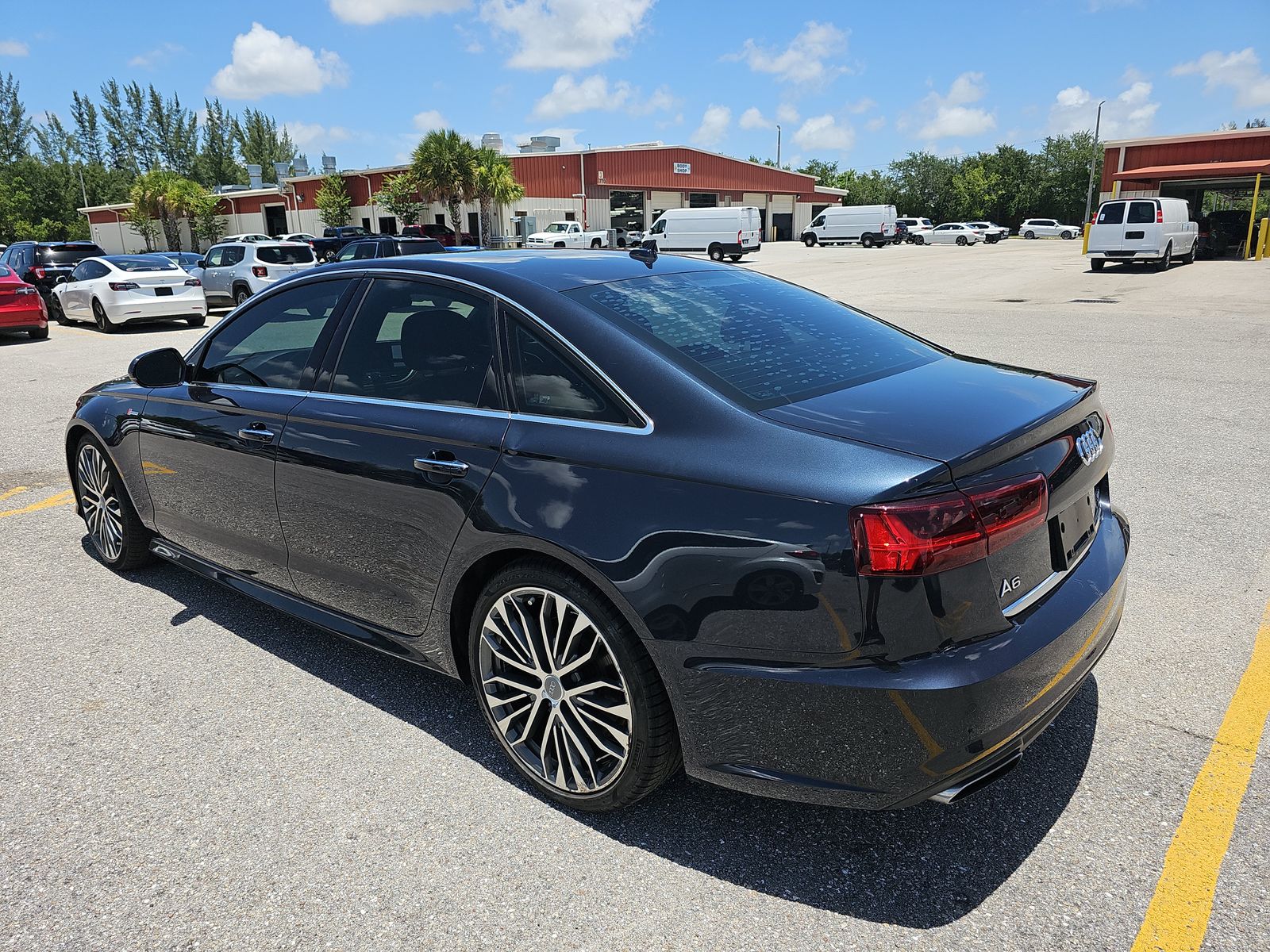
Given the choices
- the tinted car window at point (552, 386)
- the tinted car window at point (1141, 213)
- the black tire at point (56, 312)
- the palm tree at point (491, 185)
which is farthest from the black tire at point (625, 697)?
the palm tree at point (491, 185)

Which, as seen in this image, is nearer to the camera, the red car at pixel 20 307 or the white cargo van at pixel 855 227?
the red car at pixel 20 307

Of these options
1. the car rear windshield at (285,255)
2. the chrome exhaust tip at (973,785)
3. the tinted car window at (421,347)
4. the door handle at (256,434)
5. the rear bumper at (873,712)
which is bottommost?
the chrome exhaust tip at (973,785)

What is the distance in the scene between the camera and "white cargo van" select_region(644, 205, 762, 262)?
4112 cm

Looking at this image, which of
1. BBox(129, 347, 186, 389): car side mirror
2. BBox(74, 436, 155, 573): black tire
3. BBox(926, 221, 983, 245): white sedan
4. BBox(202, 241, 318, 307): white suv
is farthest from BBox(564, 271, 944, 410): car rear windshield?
BBox(926, 221, 983, 245): white sedan

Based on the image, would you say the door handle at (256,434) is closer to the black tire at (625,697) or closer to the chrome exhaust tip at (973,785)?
the black tire at (625,697)

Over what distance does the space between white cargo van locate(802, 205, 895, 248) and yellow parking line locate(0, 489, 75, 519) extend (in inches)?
2136

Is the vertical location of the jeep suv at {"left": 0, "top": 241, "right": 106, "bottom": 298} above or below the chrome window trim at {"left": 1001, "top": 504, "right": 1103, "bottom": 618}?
above

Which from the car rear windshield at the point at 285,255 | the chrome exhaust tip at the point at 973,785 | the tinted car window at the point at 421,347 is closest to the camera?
the chrome exhaust tip at the point at 973,785

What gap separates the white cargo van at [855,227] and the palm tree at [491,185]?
20.2m

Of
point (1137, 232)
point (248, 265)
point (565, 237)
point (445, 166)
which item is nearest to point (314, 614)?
point (248, 265)

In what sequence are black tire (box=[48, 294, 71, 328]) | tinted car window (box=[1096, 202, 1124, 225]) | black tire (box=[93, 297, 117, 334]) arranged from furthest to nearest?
1. tinted car window (box=[1096, 202, 1124, 225])
2. black tire (box=[48, 294, 71, 328])
3. black tire (box=[93, 297, 117, 334])

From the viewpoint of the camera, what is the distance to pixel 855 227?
55625 mm

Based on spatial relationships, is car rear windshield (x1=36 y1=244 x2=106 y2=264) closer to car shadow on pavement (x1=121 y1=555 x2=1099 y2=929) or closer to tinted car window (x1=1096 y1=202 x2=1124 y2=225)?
car shadow on pavement (x1=121 y1=555 x2=1099 y2=929)

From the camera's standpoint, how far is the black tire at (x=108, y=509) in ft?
14.2
